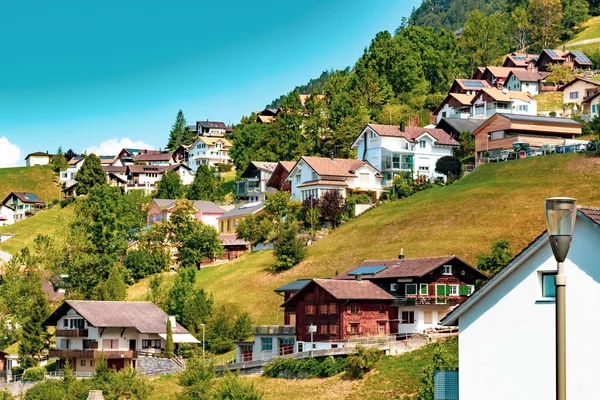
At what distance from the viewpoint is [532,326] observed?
21.5 m

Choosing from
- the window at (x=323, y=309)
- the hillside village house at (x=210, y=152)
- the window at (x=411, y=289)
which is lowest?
Result: the window at (x=323, y=309)

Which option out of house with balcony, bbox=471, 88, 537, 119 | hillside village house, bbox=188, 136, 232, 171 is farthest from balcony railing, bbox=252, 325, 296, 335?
hillside village house, bbox=188, 136, 232, 171

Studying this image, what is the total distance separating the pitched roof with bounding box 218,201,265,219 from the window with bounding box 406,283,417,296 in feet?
175

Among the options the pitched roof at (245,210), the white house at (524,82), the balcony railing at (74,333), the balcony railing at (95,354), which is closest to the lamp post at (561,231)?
the balcony railing at (95,354)

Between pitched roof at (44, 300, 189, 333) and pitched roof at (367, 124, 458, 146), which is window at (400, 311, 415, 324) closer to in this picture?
pitched roof at (44, 300, 189, 333)

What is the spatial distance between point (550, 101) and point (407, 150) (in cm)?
3564

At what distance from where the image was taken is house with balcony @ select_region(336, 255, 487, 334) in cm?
6744

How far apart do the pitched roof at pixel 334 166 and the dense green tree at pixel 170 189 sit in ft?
148

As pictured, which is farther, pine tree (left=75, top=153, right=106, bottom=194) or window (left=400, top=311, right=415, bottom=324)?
pine tree (left=75, top=153, right=106, bottom=194)

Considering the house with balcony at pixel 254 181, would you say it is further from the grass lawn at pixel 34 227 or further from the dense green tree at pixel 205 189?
the grass lawn at pixel 34 227

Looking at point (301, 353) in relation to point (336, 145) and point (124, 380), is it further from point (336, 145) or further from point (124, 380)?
point (336, 145)

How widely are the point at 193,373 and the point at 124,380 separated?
6825mm

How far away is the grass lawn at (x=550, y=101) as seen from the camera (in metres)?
138

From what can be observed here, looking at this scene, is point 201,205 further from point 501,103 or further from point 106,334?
point 106,334
